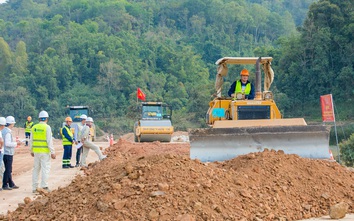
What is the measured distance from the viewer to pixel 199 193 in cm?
848

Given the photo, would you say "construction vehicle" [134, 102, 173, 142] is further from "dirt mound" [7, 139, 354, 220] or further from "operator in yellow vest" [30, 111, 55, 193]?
"dirt mound" [7, 139, 354, 220]

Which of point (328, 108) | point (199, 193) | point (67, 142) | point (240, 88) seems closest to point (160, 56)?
point (328, 108)

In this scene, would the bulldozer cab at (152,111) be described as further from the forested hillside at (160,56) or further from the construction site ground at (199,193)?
the construction site ground at (199,193)

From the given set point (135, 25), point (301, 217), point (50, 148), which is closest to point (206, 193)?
point (301, 217)

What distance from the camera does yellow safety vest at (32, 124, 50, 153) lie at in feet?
41.1

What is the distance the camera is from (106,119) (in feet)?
220

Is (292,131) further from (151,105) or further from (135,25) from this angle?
(135,25)

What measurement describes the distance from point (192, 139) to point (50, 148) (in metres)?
3.04

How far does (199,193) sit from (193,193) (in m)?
0.10

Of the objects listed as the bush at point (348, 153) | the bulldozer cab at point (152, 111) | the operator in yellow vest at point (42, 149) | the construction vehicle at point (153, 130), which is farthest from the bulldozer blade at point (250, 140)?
the bulldozer cab at point (152, 111)

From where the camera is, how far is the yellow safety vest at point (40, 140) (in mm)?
12516

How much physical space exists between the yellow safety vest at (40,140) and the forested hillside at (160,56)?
39234mm

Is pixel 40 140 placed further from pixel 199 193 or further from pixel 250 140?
pixel 199 193

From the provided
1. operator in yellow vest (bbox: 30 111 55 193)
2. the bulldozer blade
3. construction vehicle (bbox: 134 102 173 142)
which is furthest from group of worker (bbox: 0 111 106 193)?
construction vehicle (bbox: 134 102 173 142)
